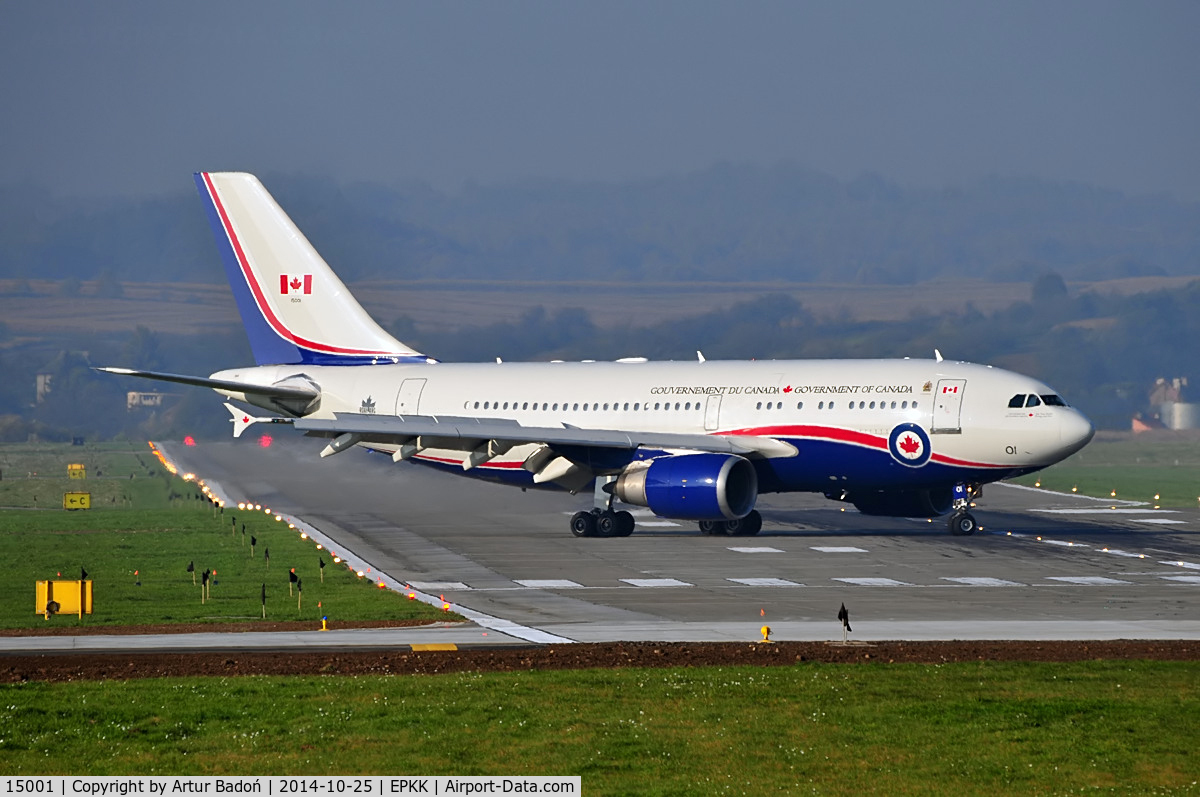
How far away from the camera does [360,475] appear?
224 ft

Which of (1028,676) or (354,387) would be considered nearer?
(1028,676)

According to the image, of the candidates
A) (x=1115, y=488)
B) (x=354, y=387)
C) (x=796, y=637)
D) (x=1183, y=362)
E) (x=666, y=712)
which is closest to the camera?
(x=666, y=712)

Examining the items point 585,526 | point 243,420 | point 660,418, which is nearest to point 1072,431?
point 660,418

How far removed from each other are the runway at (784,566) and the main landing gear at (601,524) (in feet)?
2.23

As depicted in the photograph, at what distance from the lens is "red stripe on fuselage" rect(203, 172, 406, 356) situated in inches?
2141

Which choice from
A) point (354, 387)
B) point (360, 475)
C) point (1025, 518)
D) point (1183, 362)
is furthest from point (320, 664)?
point (1183, 362)

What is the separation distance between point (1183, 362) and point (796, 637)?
144 meters

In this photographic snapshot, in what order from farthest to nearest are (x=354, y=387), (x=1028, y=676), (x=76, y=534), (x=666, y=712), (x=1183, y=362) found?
(x=1183, y=362) → (x=354, y=387) → (x=76, y=534) → (x=1028, y=676) → (x=666, y=712)

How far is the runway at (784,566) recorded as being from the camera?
87.0 feet

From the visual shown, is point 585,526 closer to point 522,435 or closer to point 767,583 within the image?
point 522,435

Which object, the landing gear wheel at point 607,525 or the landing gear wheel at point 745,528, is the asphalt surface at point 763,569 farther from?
the landing gear wheel at point 607,525

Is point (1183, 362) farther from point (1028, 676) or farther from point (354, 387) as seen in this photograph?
point (1028, 676)

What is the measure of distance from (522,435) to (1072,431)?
14.8 m

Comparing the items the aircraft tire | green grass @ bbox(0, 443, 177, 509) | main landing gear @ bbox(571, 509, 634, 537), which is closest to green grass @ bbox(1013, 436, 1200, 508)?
the aircraft tire
